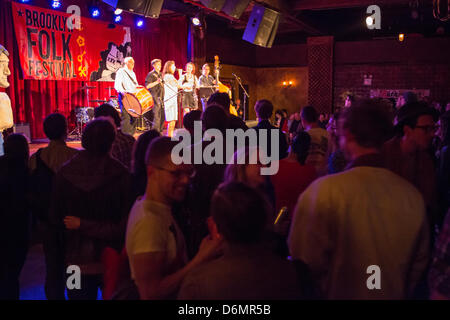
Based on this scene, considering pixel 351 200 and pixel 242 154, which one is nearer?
pixel 351 200

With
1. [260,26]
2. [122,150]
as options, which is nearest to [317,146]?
[122,150]

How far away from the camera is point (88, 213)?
1938 mm

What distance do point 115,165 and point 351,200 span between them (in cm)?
117

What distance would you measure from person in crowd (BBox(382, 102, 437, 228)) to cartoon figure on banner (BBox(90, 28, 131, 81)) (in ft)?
25.3

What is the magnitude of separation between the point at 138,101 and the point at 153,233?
6603mm

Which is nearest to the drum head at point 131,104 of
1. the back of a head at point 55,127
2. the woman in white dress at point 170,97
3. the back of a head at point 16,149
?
the woman in white dress at point 170,97

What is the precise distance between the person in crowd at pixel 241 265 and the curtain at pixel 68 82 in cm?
775

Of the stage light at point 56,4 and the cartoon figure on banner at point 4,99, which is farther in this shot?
the stage light at point 56,4

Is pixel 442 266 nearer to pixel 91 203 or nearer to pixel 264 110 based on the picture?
pixel 91 203

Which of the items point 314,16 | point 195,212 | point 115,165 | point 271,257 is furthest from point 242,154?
point 314,16

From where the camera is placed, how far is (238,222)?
3.59 ft

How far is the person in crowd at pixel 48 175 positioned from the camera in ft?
7.32

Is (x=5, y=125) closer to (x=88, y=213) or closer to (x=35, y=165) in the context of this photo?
(x=35, y=165)

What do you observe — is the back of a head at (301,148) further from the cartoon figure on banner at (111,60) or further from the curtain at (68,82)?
the cartoon figure on banner at (111,60)
